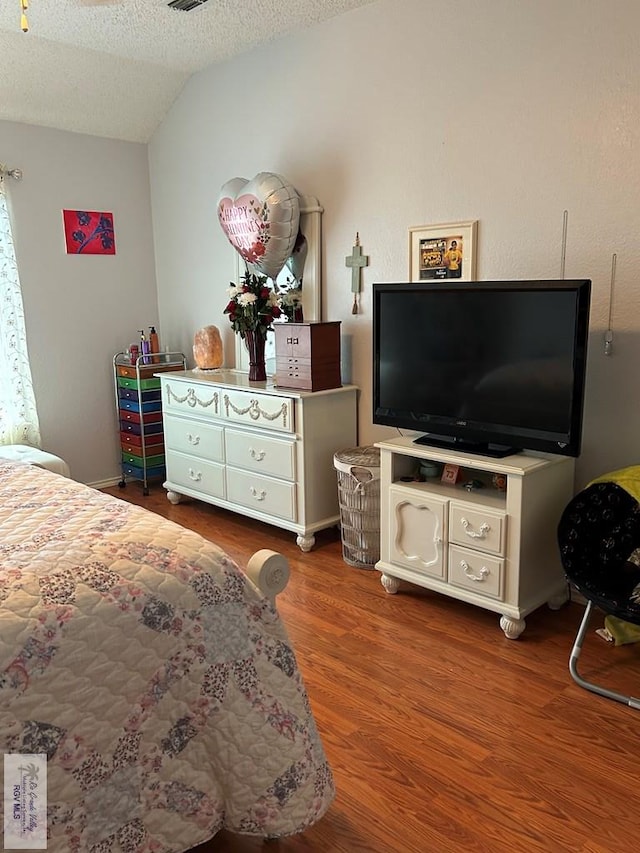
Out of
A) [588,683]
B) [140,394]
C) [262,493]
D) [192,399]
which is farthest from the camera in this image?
[140,394]

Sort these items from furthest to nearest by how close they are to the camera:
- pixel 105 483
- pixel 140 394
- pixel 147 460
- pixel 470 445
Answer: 1. pixel 105 483
2. pixel 147 460
3. pixel 140 394
4. pixel 470 445

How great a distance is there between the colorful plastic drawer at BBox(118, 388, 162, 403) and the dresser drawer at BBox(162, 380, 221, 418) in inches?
10.2

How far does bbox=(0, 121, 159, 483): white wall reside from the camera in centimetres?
434

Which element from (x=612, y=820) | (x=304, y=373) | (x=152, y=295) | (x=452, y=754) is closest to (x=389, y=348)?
(x=304, y=373)

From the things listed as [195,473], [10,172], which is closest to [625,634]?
[195,473]

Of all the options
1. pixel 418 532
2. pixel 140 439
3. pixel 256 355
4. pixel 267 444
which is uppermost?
pixel 256 355

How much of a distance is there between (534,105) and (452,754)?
8.05 feet

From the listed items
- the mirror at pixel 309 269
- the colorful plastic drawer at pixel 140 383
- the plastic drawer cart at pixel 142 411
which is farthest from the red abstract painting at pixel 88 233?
the mirror at pixel 309 269

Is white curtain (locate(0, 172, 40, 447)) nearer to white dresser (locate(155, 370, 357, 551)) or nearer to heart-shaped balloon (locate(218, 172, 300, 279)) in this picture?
white dresser (locate(155, 370, 357, 551))

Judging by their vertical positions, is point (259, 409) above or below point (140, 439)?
above

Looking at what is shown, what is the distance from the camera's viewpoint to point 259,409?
374 centimetres

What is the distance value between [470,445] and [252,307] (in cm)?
154

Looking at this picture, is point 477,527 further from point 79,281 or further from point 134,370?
point 79,281

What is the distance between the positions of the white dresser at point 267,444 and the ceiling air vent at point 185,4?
182cm
